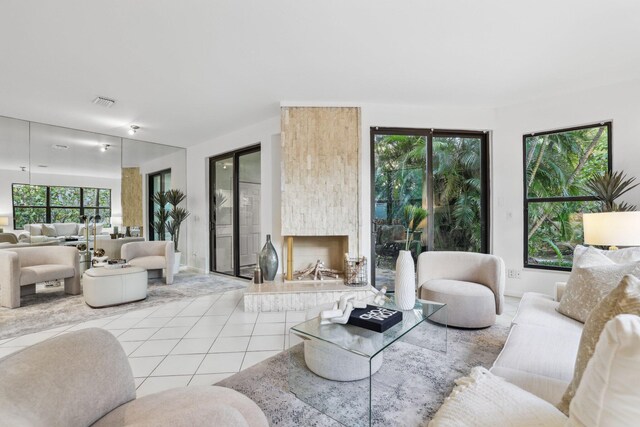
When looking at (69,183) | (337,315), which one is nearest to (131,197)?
(69,183)

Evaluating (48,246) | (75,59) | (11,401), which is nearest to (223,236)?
(48,246)

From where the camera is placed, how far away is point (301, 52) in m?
2.69

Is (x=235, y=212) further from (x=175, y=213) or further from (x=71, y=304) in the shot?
(x=71, y=304)

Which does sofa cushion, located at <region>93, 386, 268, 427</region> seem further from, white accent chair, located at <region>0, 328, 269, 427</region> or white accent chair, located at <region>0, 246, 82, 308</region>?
white accent chair, located at <region>0, 246, 82, 308</region>

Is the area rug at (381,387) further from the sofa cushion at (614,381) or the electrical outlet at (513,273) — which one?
the electrical outlet at (513,273)

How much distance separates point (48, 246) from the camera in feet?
13.7

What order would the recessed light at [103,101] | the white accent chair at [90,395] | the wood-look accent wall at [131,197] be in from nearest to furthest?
the white accent chair at [90,395] < the recessed light at [103,101] < the wood-look accent wall at [131,197]

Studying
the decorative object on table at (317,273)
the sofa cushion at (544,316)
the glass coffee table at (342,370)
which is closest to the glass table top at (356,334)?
the glass coffee table at (342,370)

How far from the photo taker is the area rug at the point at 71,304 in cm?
305

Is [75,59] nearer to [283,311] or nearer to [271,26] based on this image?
[271,26]

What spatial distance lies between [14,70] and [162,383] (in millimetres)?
3417

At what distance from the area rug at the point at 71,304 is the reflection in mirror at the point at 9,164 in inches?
41.7

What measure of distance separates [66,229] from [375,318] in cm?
513

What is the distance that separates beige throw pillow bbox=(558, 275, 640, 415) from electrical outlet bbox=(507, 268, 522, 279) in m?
3.35
